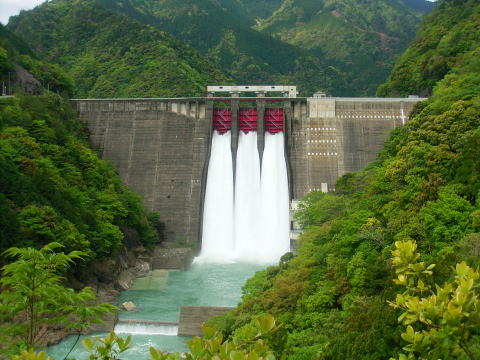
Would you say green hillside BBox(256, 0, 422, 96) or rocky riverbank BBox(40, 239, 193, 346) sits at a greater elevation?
green hillside BBox(256, 0, 422, 96)

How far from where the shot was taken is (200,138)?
143 feet

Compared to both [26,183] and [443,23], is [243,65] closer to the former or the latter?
[443,23]

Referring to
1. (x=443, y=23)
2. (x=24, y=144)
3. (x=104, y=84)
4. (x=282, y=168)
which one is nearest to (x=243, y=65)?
(x=104, y=84)

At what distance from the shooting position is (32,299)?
7.48 m

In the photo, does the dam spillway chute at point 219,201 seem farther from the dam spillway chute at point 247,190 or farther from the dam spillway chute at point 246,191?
the dam spillway chute at point 247,190

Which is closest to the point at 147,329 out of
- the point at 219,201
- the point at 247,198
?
the point at 219,201

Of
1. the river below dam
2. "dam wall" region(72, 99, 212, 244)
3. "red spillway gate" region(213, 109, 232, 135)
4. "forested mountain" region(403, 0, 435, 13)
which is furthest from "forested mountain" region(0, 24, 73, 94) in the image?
"forested mountain" region(403, 0, 435, 13)

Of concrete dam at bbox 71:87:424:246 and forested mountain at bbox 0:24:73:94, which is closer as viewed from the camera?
concrete dam at bbox 71:87:424:246

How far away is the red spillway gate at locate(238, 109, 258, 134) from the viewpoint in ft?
145

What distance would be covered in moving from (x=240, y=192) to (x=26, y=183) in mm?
16408

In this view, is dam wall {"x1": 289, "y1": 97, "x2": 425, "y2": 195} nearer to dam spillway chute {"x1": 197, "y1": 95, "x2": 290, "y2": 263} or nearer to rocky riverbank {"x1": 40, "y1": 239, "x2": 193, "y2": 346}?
dam spillway chute {"x1": 197, "y1": 95, "x2": 290, "y2": 263}

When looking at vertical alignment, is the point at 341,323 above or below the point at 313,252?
below

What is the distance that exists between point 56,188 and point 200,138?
14495 millimetres

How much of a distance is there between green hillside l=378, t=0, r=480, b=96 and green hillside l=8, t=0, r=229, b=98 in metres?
19.9
